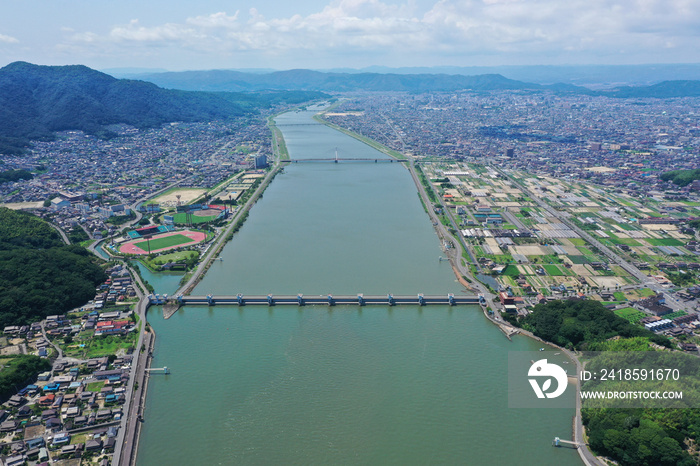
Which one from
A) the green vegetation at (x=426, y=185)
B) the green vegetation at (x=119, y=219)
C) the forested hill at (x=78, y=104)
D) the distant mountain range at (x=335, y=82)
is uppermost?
the distant mountain range at (x=335, y=82)

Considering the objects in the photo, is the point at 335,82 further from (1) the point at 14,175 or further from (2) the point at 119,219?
(2) the point at 119,219

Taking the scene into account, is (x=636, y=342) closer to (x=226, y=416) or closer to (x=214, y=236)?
(x=226, y=416)

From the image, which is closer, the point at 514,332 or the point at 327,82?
the point at 514,332

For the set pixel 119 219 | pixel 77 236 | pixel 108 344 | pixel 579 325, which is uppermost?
pixel 119 219

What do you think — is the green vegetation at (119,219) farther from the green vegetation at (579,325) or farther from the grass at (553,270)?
the grass at (553,270)

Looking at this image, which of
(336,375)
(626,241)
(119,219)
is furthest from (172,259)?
(626,241)

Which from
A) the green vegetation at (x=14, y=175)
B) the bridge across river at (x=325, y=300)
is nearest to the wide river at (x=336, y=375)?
the bridge across river at (x=325, y=300)
